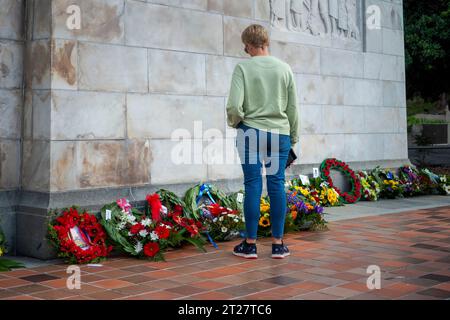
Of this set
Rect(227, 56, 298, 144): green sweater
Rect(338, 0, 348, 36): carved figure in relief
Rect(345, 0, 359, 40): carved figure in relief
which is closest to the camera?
Rect(227, 56, 298, 144): green sweater

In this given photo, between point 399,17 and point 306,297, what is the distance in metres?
7.73

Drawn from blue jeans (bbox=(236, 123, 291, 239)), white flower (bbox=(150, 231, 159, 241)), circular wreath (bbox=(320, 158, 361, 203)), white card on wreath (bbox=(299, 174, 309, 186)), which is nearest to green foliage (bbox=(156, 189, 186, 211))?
white flower (bbox=(150, 231, 159, 241))

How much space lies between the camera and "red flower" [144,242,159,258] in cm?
521

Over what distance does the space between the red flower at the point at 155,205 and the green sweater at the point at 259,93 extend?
3.82 ft

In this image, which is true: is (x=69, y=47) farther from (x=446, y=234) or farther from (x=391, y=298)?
(x=446, y=234)

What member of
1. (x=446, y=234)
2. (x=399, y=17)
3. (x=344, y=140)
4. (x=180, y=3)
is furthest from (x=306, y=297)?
(x=399, y=17)

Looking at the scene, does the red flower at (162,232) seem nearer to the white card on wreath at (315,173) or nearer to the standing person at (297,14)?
the white card on wreath at (315,173)

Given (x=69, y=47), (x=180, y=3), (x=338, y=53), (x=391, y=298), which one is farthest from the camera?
(x=338, y=53)

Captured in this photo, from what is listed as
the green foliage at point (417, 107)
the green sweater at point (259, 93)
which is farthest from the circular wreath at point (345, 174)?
the green foliage at point (417, 107)

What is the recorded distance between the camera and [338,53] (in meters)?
9.33

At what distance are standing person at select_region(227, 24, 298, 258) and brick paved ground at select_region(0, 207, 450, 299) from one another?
454 millimetres

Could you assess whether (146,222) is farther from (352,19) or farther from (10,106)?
(352,19)

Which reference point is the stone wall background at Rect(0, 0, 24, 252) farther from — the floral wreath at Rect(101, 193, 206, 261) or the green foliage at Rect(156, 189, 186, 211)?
the green foliage at Rect(156, 189, 186, 211)

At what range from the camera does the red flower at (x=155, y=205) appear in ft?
18.7
